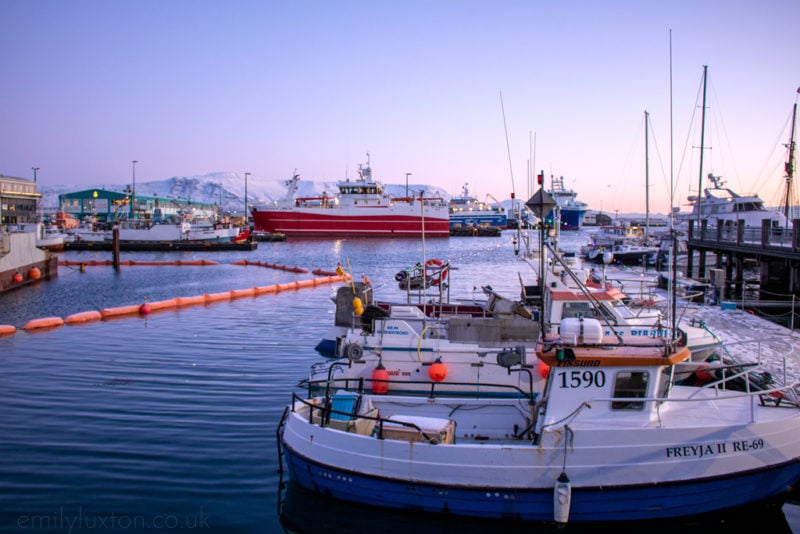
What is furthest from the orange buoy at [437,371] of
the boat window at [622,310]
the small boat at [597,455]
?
the boat window at [622,310]

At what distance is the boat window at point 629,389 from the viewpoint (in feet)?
26.5

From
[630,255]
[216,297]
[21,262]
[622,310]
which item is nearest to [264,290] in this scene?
[216,297]

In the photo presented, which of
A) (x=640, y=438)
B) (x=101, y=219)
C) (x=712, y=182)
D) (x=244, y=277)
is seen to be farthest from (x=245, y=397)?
(x=101, y=219)

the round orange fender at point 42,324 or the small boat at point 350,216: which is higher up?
the small boat at point 350,216

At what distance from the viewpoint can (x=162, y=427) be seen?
38.8 feet

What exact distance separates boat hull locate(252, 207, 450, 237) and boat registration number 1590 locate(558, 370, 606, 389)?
303 ft

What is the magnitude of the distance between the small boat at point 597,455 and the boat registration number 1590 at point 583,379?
0.05 ft

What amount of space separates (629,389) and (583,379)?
24.8 inches

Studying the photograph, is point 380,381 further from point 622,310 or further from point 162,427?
point 622,310

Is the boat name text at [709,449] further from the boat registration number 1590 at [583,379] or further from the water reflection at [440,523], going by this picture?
the boat registration number 1590 at [583,379]

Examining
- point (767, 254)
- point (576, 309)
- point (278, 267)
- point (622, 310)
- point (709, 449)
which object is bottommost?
point (278, 267)

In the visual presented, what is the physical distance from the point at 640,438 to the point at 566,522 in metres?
1.44

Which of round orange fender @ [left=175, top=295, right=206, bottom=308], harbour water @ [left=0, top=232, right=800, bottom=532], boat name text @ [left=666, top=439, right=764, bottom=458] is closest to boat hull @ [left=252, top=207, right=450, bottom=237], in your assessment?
round orange fender @ [left=175, top=295, right=206, bottom=308]

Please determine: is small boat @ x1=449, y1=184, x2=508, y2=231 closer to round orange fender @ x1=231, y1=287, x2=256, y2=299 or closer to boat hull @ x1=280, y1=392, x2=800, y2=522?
round orange fender @ x1=231, y1=287, x2=256, y2=299
